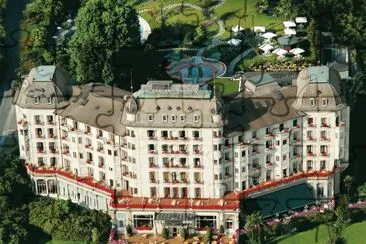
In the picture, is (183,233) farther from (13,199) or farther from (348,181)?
(13,199)

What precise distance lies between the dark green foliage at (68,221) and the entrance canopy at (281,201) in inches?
453

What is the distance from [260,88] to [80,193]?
55.5ft

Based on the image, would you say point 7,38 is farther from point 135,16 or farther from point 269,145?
point 269,145

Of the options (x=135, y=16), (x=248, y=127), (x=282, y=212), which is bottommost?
(x=282, y=212)

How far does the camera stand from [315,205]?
88.6m

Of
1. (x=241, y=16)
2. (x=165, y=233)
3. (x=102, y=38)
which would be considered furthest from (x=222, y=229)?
(x=241, y=16)

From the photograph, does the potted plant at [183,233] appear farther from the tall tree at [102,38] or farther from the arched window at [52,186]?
the tall tree at [102,38]

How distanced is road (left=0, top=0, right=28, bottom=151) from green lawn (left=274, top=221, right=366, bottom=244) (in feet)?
89.4

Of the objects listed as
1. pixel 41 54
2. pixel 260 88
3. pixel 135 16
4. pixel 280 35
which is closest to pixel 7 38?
pixel 41 54

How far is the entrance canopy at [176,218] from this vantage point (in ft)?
281

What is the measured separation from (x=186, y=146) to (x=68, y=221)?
11121 mm

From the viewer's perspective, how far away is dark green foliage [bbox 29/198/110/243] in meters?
86.1

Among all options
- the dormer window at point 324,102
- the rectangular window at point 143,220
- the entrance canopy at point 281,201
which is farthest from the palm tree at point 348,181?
the rectangular window at point 143,220

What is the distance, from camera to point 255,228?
277 feet
